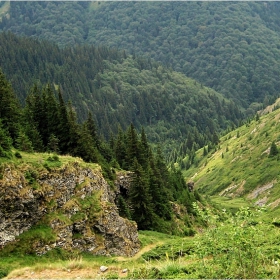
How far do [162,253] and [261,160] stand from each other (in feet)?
419

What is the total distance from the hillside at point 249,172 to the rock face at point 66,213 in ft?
229

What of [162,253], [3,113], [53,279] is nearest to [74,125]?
[3,113]

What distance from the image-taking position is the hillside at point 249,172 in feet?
420

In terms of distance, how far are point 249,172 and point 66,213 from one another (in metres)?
124

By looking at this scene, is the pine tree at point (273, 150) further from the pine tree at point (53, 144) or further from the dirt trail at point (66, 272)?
the dirt trail at point (66, 272)

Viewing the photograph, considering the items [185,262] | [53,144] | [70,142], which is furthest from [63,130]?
[185,262]

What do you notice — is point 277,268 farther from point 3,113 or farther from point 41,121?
point 41,121

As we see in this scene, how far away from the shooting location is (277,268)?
17.8 meters

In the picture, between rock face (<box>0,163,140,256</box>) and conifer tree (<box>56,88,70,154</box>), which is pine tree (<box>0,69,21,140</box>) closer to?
conifer tree (<box>56,88,70,154</box>)

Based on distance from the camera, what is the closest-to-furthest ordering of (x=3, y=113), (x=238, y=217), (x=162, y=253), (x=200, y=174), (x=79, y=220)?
1. (x=238, y=217)
2. (x=162, y=253)
3. (x=79, y=220)
4. (x=3, y=113)
5. (x=200, y=174)

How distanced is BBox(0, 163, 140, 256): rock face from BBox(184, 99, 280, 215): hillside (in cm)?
6982

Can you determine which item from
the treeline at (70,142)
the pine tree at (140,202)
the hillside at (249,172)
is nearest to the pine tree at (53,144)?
the treeline at (70,142)

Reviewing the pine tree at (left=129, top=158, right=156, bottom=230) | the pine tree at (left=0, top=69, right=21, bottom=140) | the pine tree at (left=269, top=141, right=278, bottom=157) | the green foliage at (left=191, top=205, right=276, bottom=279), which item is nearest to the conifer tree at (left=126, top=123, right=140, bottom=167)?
the pine tree at (left=129, top=158, right=156, bottom=230)

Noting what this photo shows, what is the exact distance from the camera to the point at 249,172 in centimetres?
14938
